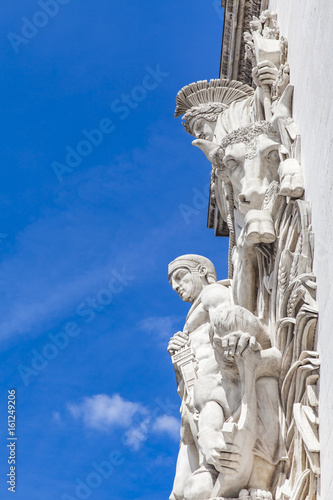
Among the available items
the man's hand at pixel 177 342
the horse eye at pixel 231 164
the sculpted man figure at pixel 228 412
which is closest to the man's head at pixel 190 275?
the man's hand at pixel 177 342

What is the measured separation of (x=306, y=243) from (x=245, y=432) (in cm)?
211

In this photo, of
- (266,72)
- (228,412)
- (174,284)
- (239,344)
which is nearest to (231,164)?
(266,72)

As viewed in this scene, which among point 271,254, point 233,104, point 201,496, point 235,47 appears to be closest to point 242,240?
point 271,254

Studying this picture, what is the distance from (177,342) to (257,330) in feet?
8.25

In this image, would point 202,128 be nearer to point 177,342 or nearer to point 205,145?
point 205,145

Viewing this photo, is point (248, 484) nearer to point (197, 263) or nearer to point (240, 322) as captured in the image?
point (240, 322)

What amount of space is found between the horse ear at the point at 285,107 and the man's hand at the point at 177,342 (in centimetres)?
313

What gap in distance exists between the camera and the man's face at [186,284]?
1284 cm

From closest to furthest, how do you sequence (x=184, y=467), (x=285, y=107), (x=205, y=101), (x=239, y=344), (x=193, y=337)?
(x=239, y=344), (x=184, y=467), (x=285, y=107), (x=193, y=337), (x=205, y=101)

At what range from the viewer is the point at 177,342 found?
1225 centimetres

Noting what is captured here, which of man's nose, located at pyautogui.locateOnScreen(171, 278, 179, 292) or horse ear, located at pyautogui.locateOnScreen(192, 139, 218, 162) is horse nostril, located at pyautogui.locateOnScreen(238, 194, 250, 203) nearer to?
horse ear, located at pyautogui.locateOnScreen(192, 139, 218, 162)

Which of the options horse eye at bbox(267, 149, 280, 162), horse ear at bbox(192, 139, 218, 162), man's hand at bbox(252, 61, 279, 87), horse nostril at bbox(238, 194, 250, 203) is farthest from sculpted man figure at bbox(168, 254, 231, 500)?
man's hand at bbox(252, 61, 279, 87)

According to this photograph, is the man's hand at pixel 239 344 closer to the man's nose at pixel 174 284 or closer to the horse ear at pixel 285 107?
the horse ear at pixel 285 107

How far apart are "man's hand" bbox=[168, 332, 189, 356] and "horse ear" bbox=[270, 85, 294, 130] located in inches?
123
